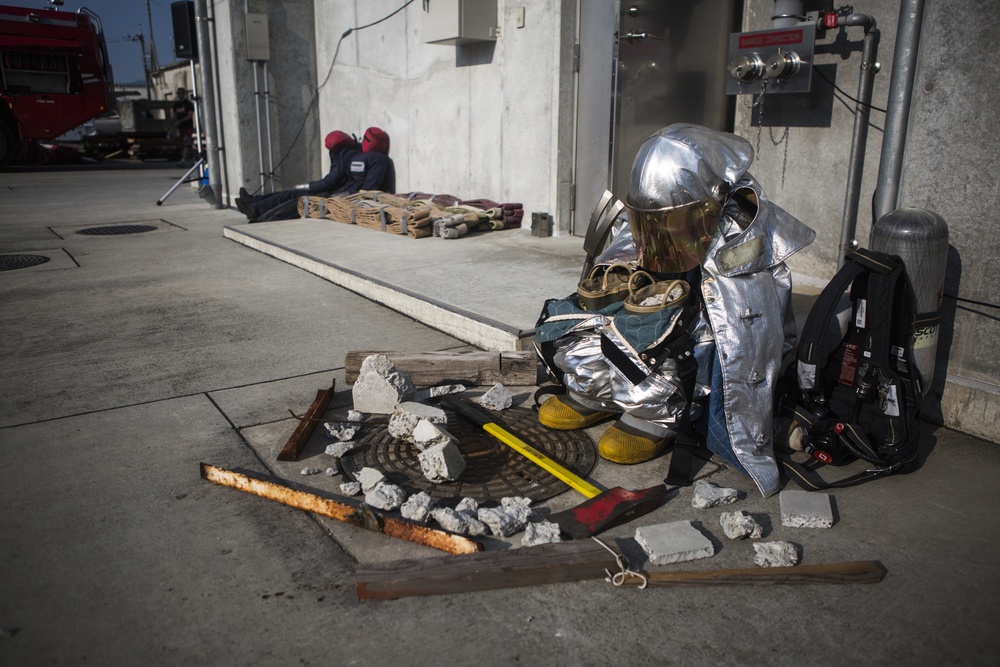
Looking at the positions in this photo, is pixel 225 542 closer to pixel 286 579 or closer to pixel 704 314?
pixel 286 579

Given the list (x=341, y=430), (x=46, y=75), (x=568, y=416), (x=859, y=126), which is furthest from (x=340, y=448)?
(x=46, y=75)

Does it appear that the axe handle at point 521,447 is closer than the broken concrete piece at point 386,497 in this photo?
No

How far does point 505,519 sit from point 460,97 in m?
7.39

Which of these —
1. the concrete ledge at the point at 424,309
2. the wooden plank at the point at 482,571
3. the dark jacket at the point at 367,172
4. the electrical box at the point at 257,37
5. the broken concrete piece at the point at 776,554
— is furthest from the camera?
the electrical box at the point at 257,37

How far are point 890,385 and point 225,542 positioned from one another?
258 cm

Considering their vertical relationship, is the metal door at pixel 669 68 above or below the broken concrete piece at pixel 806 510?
above

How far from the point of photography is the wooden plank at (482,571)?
230cm

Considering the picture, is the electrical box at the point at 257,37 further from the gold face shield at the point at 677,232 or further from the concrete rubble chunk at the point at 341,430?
the gold face shield at the point at 677,232

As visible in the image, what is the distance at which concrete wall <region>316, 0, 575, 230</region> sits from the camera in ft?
25.4

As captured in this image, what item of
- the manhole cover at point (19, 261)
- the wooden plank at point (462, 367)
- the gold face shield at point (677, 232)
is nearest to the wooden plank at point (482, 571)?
the gold face shield at point (677, 232)

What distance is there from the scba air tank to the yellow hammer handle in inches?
59.7

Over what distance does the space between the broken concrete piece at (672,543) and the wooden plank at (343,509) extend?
55 centimetres

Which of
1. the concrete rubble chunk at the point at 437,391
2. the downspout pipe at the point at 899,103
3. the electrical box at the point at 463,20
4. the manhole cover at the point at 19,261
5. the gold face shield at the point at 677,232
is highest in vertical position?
the electrical box at the point at 463,20

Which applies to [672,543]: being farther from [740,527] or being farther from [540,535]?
[540,535]
